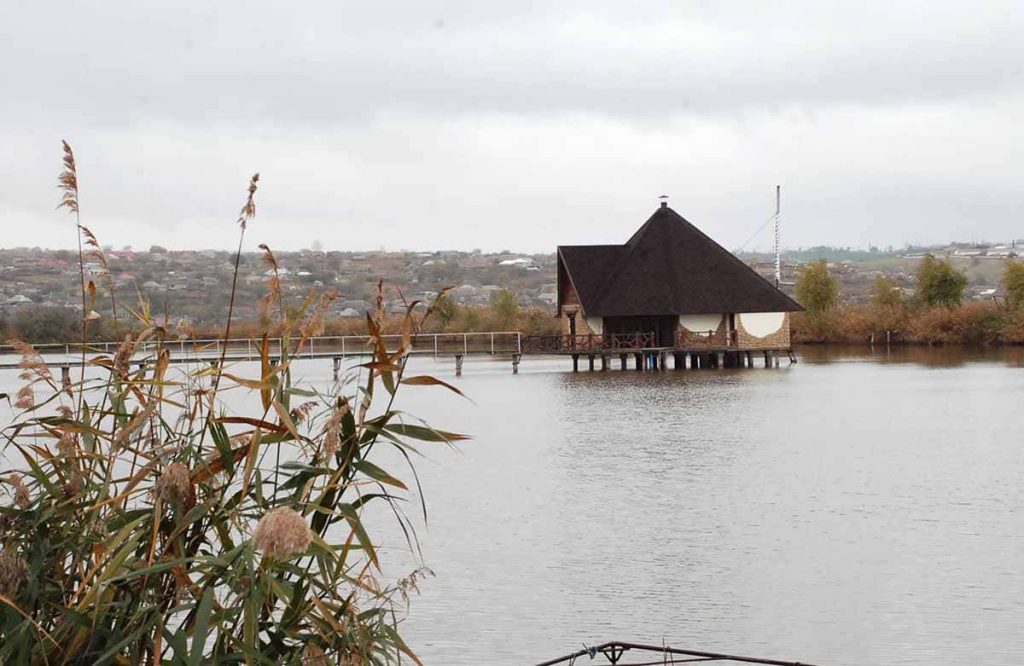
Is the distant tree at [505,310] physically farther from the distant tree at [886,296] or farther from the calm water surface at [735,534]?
the calm water surface at [735,534]

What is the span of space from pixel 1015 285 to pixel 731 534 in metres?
54.1

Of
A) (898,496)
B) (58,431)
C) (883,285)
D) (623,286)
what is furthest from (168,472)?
(883,285)

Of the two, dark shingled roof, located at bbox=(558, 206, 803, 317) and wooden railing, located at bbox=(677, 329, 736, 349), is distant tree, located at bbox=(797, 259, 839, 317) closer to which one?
dark shingled roof, located at bbox=(558, 206, 803, 317)

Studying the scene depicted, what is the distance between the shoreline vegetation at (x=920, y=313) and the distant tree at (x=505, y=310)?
1458 cm

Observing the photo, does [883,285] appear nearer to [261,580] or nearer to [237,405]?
[237,405]

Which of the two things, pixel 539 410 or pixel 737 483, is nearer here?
pixel 737 483

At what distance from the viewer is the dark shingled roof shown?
2019 inches

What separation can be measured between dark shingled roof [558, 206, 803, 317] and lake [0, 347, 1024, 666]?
55.6ft

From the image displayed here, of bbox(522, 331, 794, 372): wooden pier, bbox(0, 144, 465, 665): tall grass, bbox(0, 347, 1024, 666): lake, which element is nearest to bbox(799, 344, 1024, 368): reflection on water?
bbox(522, 331, 794, 372): wooden pier

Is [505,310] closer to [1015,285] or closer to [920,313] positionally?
[920,313]

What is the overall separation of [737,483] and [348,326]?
5015cm

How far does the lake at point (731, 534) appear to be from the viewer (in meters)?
11.3

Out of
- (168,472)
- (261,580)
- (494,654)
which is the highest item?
(168,472)

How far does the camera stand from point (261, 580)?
4.80 meters
